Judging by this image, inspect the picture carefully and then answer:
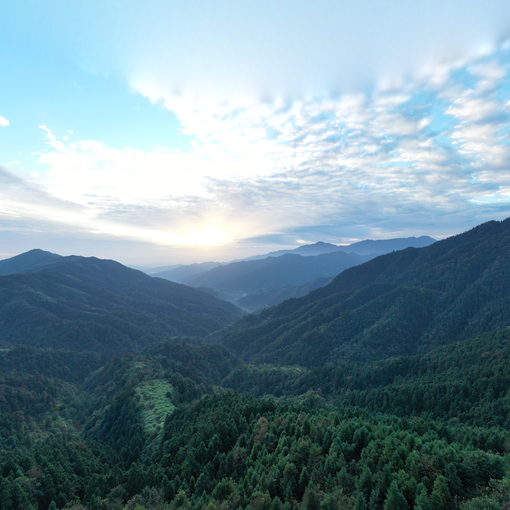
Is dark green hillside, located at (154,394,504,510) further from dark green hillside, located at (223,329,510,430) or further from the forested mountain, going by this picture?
dark green hillside, located at (223,329,510,430)

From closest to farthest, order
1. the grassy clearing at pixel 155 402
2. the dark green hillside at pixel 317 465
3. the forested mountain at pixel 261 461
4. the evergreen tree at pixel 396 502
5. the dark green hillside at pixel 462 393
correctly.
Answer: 1. the evergreen tree at pixel 396 502
2. the dark green hillside at pixel 317 465
3. the forested mountain at pixel 261 461
4. the dark green hillside at pixel 462 393
5. the grassy clearing at pixel 155 402

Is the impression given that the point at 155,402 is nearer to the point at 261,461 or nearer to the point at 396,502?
the point at 261,461

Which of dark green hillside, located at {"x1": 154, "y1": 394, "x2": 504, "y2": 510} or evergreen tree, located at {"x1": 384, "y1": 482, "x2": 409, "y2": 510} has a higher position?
evergreen tree, located at {"x1": 384, "y1": 482, "x2": 409, "y2": 510}

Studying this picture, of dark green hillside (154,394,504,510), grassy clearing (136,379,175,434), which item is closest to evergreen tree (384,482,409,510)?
dark green hillside (154,394,504,510)

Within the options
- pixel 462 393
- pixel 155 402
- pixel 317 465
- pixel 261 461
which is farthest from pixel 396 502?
pixel 155 402

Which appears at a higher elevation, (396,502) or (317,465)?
(396,502)

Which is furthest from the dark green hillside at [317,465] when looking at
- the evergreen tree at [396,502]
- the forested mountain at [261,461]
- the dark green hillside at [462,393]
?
the dark green hillside at [462,393]

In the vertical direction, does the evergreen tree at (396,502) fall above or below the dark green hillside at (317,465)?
above

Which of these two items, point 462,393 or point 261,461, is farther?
point 462,393

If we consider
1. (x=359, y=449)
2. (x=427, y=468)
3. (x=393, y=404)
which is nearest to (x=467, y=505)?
(x=427, y=468)

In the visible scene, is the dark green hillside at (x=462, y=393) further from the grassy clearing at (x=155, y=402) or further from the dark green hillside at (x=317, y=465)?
the grassy clearing at (x=155, y=402)

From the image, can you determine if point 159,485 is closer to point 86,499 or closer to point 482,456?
point 86,499
